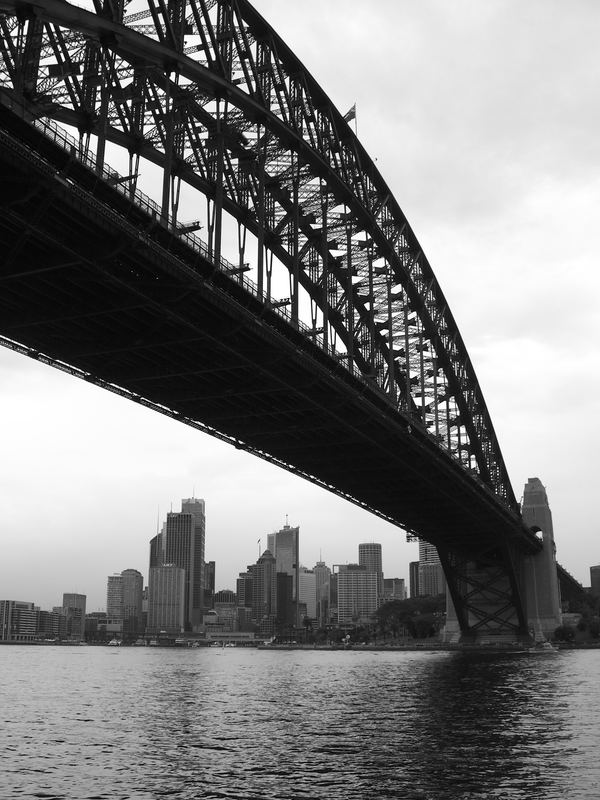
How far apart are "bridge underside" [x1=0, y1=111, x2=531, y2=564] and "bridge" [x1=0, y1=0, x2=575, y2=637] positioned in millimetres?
97

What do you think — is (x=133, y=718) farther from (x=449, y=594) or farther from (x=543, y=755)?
(x=449, y=594)

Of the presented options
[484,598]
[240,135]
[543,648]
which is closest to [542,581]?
[484,598]

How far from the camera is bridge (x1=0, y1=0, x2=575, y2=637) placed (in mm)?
31375

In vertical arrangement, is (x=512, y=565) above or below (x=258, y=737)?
above

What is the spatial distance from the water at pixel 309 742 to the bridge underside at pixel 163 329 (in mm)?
16162

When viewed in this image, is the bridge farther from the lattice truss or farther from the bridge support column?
the bridge support column

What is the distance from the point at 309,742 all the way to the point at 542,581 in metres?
98.6

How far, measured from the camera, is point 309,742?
101ft

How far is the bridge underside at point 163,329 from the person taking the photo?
3050cm

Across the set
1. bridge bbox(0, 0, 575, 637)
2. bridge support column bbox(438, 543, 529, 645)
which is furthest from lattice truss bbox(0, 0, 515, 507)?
bridge support column bbox(438, 543, 529, 645)

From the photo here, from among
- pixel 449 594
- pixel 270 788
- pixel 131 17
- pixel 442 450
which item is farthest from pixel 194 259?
pixel 449 594

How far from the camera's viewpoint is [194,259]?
3659cm

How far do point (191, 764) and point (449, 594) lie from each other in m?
96.5

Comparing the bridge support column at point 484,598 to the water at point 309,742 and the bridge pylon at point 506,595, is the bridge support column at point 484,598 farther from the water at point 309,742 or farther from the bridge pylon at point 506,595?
the water at point 309,742
